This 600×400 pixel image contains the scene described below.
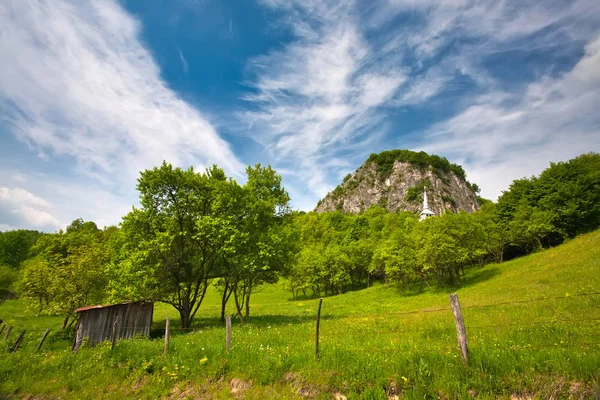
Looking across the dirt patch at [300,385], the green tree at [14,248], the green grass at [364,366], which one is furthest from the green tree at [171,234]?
the green tree at [14,248]

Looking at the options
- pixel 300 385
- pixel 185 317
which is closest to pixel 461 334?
pixel 300 385

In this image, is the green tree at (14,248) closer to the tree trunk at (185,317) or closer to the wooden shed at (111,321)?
the tree trunk at (185,317)

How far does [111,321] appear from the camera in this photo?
21.1 meters

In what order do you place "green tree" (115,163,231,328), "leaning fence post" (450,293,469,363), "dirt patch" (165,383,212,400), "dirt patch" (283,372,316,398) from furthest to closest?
"green tree" (115,163,231,328), "dirt patch" (165,383,212,400), "dirt patch" (283,372,316,398), "leaning fence post" (450,293,469,363)

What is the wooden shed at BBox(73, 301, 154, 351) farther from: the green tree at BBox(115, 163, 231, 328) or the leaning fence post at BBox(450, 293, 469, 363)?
the leaning fence post at BBox(450, 293, 469, 363)

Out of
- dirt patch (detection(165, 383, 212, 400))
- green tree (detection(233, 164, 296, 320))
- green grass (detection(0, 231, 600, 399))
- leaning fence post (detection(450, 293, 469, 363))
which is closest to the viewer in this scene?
green grass (detection(0, 231, 600, 399))

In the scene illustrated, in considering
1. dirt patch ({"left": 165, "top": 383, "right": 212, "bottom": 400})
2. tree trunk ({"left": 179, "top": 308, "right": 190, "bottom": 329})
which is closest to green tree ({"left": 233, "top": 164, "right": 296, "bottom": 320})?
tree trunk ({"left": 179, "top": 308, "right": 190, "bottom": 329})

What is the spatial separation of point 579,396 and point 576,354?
5.00ft

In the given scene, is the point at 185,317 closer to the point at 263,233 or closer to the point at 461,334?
the point at 263,233

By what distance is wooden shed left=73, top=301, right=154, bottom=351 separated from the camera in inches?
798

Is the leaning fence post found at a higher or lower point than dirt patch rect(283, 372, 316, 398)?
higher

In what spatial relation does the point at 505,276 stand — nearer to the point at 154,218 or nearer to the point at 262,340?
the point at 262,340

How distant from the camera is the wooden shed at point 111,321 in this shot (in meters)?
20.3

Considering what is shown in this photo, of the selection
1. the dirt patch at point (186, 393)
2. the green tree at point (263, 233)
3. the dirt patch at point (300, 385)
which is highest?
the green tree at point (263, 233)
